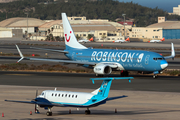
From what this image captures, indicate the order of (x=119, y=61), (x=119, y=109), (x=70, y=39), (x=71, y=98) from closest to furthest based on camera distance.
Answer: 1. (x=71, y=98)
2. (x=119, y=109)
3. (x=119, y=61)
4. (x=70, y=39)

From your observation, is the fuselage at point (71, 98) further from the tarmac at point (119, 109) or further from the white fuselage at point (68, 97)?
the tarmac at point (119, 109)

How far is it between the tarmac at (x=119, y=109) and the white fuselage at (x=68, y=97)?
48.1 inches

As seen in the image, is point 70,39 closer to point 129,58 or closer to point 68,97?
point 129,58

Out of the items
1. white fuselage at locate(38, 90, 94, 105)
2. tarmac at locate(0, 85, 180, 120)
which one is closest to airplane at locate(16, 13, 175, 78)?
tarmac at locate(0, 85, 180, 120)

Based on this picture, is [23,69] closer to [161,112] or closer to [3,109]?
[3,109]

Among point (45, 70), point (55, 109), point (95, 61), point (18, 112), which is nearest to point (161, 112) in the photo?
point (55, 109)

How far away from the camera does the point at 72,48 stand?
63312 millimetres

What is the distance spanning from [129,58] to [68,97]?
29913 millimetres

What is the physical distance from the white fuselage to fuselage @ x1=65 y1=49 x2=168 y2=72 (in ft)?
93.7

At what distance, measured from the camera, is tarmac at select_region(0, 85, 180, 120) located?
2575 cm

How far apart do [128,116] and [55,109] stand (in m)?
6.77

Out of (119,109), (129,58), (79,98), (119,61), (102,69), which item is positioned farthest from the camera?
(119,61)

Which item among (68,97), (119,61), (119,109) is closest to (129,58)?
(119,61)

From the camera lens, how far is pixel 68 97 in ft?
83.1
